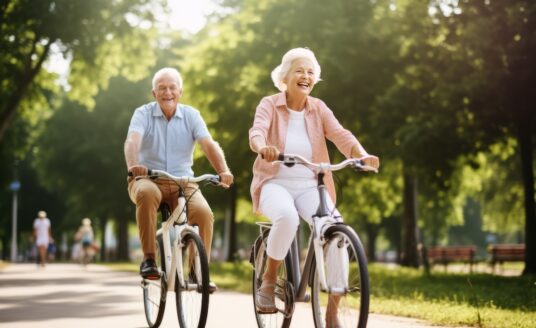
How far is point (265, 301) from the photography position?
6594 mm

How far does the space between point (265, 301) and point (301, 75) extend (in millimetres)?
1640

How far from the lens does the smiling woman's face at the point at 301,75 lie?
21.2 feet

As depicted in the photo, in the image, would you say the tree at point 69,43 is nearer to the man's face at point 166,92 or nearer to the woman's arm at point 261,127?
the man's face at point 166,92

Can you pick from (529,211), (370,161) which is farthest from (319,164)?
(529,211)

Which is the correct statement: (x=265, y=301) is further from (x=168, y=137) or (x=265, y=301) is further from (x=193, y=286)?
(x=168, y=137)

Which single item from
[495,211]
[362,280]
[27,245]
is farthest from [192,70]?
[27,245]

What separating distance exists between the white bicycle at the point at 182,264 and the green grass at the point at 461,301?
286 centimetres

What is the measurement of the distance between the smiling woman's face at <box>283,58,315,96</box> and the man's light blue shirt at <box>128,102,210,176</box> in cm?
148

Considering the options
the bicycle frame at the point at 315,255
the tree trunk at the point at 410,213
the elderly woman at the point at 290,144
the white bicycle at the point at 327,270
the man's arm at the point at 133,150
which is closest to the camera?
the white bicycle at the point at 327,270

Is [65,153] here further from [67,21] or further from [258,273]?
[258,273]

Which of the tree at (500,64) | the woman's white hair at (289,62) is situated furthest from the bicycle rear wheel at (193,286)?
the tree at (500,64)

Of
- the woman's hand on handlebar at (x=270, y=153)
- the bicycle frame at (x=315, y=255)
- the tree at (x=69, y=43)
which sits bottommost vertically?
the bicycle frame at (x=315, y=255)

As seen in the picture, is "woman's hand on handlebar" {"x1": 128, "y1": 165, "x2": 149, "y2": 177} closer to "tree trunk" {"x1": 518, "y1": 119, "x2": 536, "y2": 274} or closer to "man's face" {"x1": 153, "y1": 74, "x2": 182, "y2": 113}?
"man's face" {"x1": 153, "y1": 74, "x2": 182, "y2": 113}

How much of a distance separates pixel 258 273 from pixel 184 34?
40212 millimetres
